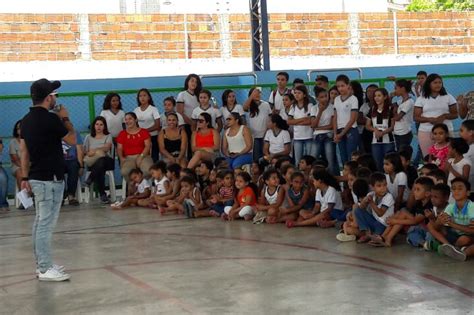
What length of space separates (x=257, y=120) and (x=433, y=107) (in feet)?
9.94

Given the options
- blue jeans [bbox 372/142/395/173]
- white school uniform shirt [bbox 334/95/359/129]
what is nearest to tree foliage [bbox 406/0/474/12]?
white school uniform shirt [bbox 334/95/359/129]

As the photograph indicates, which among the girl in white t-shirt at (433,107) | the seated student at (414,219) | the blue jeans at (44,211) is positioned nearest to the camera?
the blue jeans at (44,211)

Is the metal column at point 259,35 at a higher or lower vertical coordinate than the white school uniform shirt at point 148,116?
higher

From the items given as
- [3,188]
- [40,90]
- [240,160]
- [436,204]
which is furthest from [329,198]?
[3,188]

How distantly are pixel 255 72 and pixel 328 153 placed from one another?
4035 mm

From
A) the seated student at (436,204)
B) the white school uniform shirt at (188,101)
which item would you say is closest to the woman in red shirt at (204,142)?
the white school uniform shirt at (188,101)

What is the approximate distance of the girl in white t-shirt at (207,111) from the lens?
14273mm

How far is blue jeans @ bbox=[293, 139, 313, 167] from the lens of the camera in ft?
44.3

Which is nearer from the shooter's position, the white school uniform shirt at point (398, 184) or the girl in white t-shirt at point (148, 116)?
the white school uniform shirt at point (398, 184)

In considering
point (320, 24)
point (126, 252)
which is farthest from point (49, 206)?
point (320, 24)

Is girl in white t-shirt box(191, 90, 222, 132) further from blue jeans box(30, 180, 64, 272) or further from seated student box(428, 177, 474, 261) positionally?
blue jeans box(30, 180, 64, 272)

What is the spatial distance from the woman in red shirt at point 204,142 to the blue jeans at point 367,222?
14.8 feet

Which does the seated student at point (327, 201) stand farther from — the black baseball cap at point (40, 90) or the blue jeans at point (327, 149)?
the black baseball cap at point (40, 90)

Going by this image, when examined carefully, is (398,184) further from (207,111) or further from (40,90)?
(207,111)
